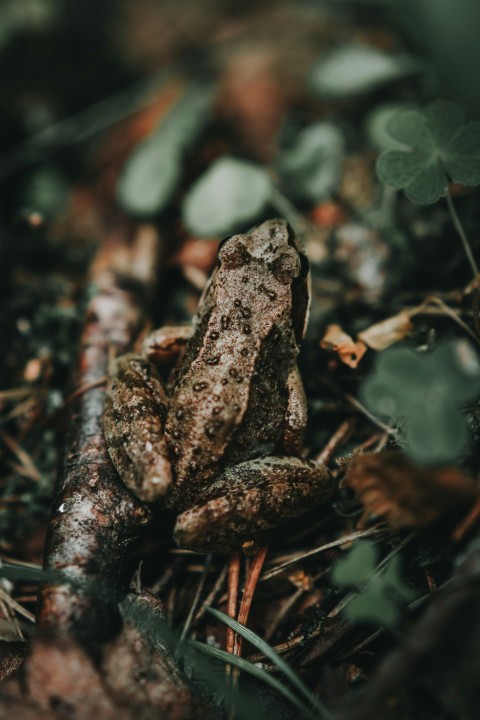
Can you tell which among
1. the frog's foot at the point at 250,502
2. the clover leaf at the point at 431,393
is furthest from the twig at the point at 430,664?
the frog's foot at the point at 250,502

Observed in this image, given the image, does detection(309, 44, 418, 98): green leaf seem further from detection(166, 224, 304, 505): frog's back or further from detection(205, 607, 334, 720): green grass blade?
detection(205, 607, 334, 720): green grass blade

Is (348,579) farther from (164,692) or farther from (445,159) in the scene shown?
(445,159)

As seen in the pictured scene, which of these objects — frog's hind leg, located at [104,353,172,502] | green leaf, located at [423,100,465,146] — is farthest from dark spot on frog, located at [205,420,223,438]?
green leaf, located at [423,100,465,146]

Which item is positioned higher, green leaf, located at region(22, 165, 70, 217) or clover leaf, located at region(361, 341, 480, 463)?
green leaf, located at region(22, 165, 70, 217)

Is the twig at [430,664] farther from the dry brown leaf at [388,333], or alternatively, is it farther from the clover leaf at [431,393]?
the dry brown leaf at [388,333]

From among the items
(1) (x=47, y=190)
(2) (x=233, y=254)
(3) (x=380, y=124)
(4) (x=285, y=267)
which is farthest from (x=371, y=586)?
(1) (x=47, y=190)

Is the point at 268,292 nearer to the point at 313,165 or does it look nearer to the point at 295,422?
the point at 295,422
